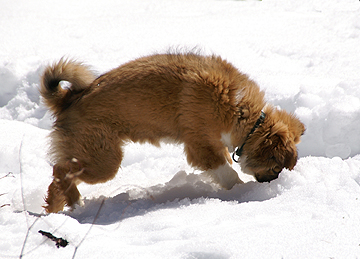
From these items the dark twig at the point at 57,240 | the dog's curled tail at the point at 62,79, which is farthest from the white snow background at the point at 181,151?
the dog's curled tail at the point at 62,79

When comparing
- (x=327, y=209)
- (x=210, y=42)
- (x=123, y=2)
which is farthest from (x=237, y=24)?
(x=327, y=209)

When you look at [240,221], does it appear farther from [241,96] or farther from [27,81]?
[27,81]

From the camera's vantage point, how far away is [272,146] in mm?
3148

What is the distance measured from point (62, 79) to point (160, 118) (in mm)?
1058

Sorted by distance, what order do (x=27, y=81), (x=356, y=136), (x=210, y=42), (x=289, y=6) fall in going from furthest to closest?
(x=289, y=6) < (x=210, y=42) < (x=27, y=81) < (x=356, y=136)

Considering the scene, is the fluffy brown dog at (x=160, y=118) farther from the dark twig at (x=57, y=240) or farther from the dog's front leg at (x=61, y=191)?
the dark twig at (x=57, y=240)

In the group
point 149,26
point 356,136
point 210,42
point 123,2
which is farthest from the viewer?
point 123,2

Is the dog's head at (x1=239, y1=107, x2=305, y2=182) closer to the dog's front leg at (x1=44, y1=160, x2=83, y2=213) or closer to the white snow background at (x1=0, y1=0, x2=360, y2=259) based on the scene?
the white snow background at (x1=0, y1=0, x2=360, y2=259)

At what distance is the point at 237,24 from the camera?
7488 mm

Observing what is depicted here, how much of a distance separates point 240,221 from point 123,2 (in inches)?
330

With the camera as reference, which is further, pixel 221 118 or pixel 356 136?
pixel 356 136

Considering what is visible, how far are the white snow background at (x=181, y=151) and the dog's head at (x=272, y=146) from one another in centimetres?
15

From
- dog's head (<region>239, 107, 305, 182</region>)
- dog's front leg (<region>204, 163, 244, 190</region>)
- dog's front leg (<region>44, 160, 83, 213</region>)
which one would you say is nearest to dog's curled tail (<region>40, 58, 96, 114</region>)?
dog's front leg (<region>44, 160, 83, 213</region>)

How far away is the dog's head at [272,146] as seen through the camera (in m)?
3.13
